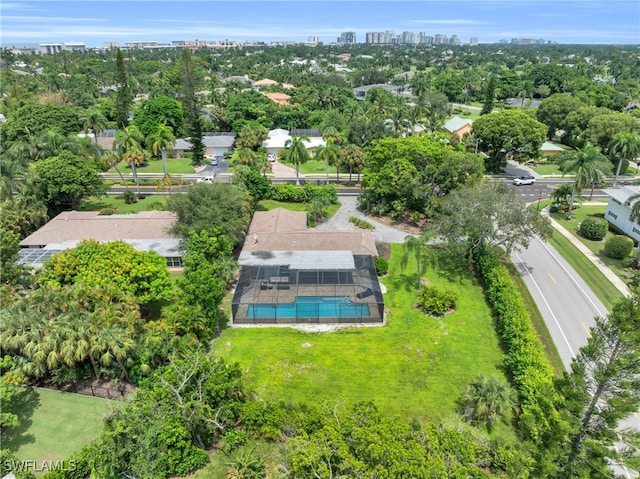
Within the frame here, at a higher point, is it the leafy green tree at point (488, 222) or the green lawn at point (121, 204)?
the leafy green tree at point (488, 222)

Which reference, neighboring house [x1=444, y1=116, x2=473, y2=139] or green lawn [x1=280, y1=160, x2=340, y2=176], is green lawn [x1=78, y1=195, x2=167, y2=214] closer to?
green lawn [x1=280, y1=160, x2=340, y2=176]

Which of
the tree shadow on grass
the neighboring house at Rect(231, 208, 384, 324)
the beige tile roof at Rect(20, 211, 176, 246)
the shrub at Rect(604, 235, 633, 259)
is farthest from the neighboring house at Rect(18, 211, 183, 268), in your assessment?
the shrub at Rect(604, 235, 633, 259)

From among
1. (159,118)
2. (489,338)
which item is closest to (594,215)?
(489,338)

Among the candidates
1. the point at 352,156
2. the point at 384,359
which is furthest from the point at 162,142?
the point at 384,359

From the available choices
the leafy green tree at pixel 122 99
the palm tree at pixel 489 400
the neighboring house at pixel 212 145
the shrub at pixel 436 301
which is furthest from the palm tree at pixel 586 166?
the leafy green tree at pixel 122 99

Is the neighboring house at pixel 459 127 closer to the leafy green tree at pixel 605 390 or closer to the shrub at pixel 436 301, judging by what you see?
the shrub at pixel 436 301

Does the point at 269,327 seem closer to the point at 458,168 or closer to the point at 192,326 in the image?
the point at 192,326
